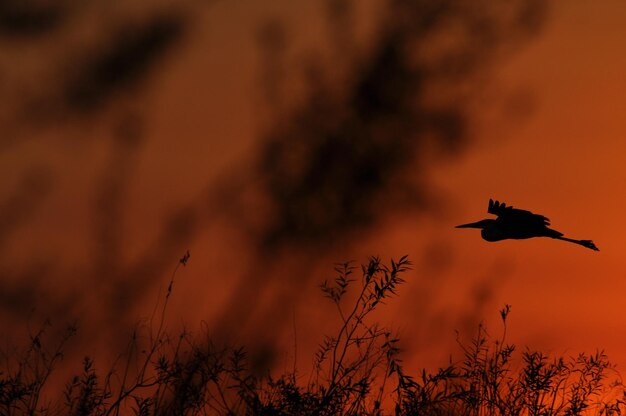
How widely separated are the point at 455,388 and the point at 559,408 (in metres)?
1.13

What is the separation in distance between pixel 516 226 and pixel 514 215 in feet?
0.44

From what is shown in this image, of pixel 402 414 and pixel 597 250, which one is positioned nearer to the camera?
pixel 402 414

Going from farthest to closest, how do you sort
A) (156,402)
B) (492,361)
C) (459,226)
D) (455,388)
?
(459,226), (492,361), (455,388), (156,402)

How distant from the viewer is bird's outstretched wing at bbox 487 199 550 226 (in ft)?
32.9

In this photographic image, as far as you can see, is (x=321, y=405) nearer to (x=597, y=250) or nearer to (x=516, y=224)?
(x=516, y=224)

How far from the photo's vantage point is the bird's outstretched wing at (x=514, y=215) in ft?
32.9

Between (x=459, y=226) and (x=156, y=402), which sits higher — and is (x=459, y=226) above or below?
above

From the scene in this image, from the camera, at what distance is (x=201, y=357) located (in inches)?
270

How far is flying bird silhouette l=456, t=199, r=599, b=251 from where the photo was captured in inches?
398

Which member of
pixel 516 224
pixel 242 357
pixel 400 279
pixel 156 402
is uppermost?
pixel 516 224

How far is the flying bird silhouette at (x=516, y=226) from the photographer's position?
10109mm

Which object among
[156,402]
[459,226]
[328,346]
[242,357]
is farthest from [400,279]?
[459,226]

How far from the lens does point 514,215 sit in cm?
1025

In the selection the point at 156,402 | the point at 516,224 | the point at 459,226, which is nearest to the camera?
the point at 156,402
